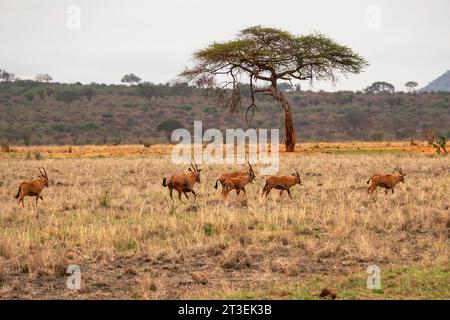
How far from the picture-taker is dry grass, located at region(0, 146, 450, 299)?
814cm

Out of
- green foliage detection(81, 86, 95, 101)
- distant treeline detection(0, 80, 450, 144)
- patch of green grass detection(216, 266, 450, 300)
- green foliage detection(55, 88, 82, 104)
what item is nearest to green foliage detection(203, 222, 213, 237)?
patch of green grass detection(216, 266, 450, 300)

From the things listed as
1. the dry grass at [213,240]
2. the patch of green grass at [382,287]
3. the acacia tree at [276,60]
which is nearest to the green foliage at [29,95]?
the acacia tree at [276,60]

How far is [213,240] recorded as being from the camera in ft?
34.4

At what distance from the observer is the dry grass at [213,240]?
8141 millimetres

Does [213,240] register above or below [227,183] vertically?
below

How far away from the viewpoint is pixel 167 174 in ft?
76.2

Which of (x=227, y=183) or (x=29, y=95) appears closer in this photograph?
(x=227, y=183)

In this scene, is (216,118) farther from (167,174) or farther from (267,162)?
(167,174)

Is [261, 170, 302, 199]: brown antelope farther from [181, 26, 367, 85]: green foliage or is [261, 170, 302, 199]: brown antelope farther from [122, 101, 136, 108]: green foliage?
[122, 101, 136, 108]: green foliage

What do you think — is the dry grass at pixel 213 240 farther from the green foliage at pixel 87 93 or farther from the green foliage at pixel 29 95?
the green foliage at pixel 87 93

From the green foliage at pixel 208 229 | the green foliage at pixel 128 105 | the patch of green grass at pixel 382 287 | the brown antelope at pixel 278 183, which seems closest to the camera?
the patch of green grass at pixel 382 287

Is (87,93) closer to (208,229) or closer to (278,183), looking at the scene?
(278,183)

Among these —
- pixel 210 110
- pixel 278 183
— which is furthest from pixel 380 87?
pixel 278 183
